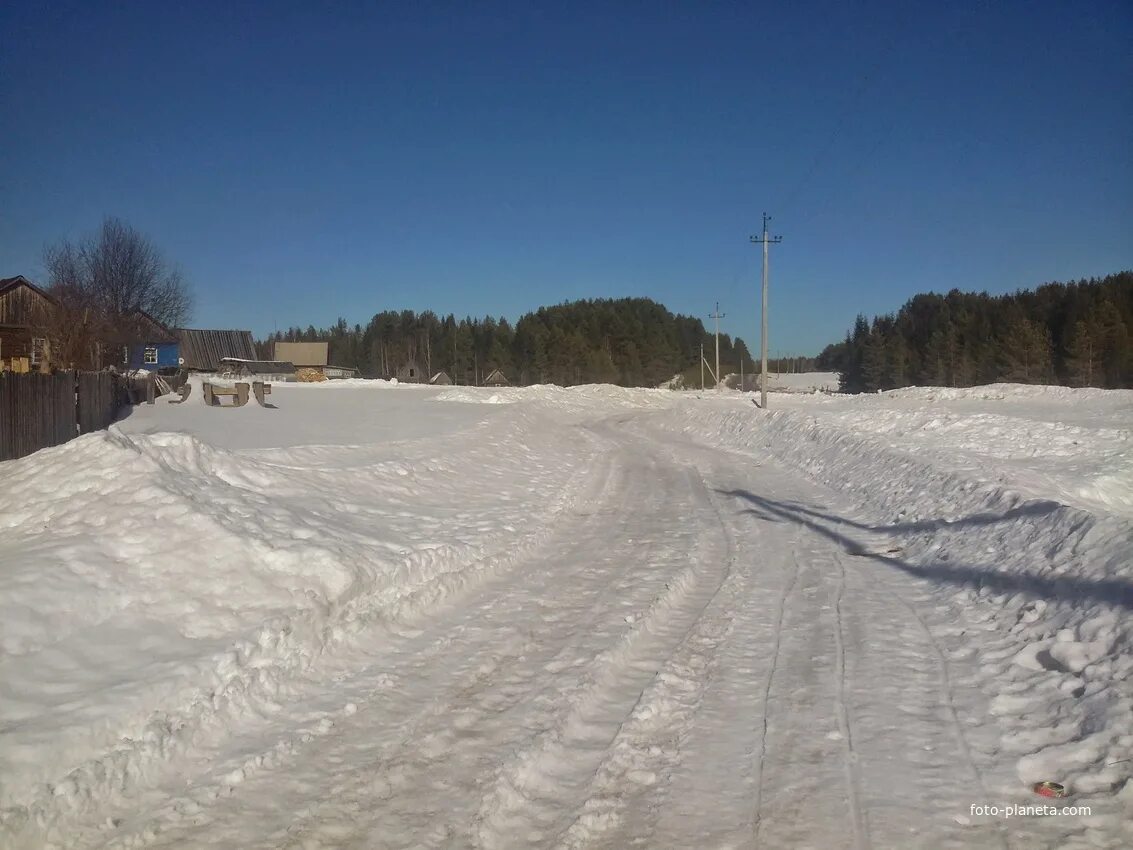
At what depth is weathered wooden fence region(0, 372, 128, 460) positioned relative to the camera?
12938 mm

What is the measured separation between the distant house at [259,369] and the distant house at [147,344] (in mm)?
10287

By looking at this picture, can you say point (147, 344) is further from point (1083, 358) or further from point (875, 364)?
point (1083, 358)

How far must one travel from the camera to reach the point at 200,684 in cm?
548

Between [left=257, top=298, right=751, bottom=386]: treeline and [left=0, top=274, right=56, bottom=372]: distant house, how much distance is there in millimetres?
Result: 64008

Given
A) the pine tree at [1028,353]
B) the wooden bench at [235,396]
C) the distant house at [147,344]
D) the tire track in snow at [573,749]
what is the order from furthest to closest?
1. the pine tree at [1028,353]
2. the distant house at [147,344]
3. the wooden bench at [235,396]
4. the tire track in snow at [573,749]

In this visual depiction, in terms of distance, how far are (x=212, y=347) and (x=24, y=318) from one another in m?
43.5

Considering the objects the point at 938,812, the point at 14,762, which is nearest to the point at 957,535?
the point at 938,812

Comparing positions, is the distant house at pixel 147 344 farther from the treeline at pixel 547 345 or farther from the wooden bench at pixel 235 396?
the treeline at pixel 547 345

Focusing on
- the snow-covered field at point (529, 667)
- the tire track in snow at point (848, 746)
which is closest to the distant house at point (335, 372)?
the snow-covered field at point (529, 667)

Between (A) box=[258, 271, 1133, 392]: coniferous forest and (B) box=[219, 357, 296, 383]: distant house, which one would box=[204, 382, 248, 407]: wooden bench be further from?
(A) box=[258, 271, 1133, 392]: coniferous forest

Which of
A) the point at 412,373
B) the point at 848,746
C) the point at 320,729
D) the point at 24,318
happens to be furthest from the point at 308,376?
the point at 848,746

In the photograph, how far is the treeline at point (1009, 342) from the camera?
68.1 metres

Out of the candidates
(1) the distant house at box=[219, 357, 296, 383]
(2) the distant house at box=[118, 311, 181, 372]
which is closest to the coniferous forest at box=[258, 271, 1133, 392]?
(1) the distant house at box=[219, 357, 296, 383]

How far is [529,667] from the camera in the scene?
611 centimetres
